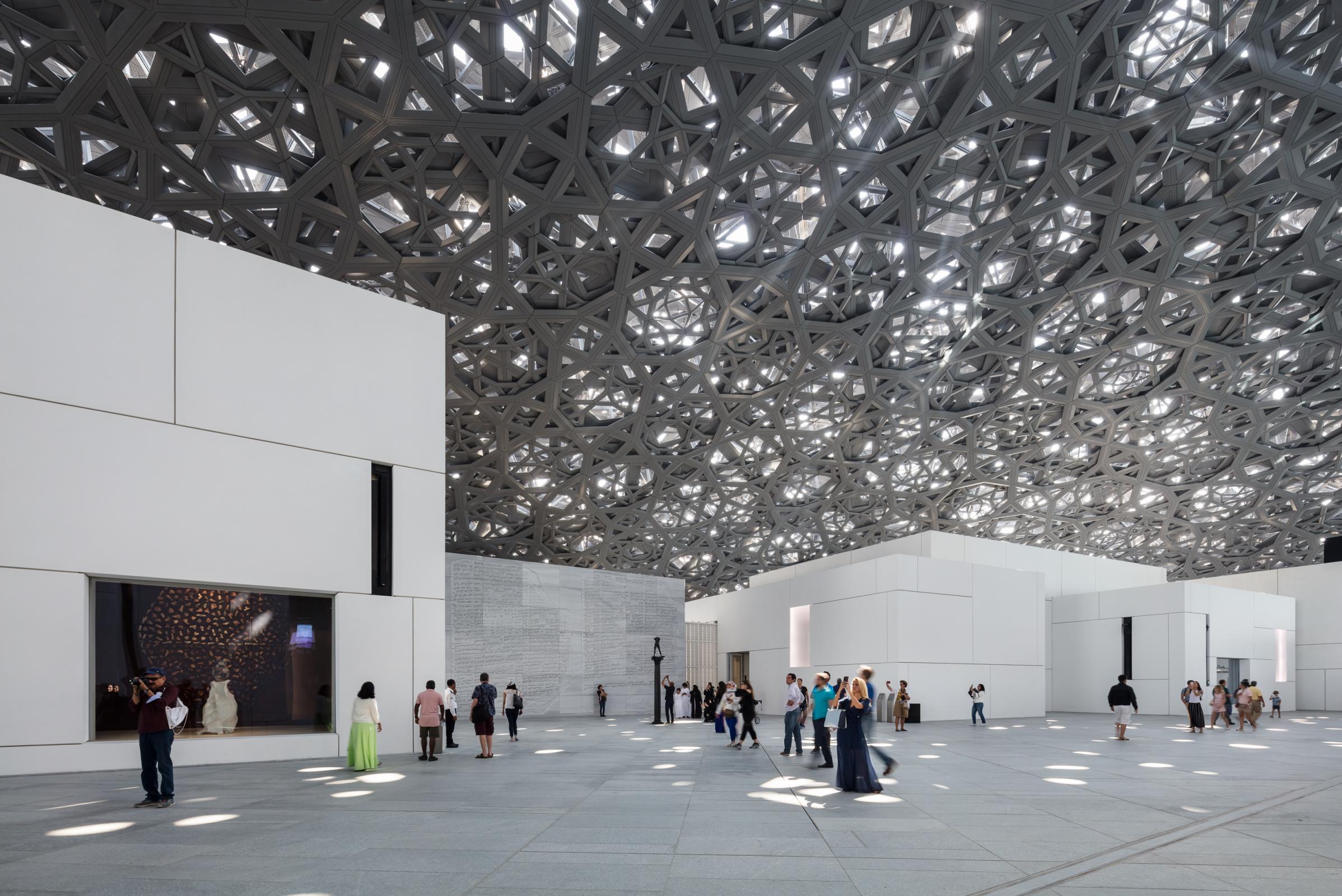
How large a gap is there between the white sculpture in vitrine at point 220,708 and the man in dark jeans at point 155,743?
3520 mm

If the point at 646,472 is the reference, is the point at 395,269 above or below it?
above

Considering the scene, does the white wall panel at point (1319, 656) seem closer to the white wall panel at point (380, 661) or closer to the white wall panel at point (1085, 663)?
the white wall panel at point (1085, 663)

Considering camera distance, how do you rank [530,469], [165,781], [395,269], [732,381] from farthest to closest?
1. [530,469]
2. [732,381]
3. [395,269]
4. [165,781]

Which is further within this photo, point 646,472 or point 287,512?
point 646,472

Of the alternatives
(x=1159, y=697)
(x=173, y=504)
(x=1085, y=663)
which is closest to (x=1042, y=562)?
(x=1085, y=663)

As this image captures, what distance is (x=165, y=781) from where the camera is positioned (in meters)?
8.60

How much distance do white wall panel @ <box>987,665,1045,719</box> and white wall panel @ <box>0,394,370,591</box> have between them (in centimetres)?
2003

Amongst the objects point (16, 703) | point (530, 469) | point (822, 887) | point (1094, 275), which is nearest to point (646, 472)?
point (530, 469)

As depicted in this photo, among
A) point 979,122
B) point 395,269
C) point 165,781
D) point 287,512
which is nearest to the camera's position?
point 165,781

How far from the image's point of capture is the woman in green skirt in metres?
11.6

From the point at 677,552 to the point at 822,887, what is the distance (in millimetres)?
36908

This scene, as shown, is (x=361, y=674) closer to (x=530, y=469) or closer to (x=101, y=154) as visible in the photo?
(x=101, y=154)

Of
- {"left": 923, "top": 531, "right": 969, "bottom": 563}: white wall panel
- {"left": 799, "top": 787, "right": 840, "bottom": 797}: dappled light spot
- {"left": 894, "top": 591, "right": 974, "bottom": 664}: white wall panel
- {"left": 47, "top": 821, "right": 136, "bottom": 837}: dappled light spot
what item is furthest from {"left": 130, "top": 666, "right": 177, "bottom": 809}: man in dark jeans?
{"left": 923, "top": 531, "right": 969, "bottom": 563}: white wall panel

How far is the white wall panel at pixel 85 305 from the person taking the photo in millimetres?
10859
